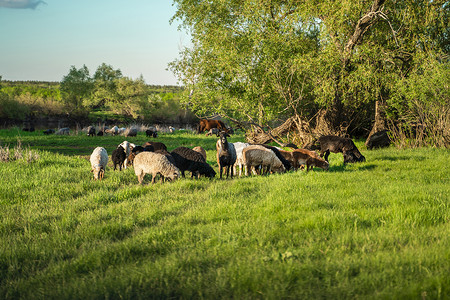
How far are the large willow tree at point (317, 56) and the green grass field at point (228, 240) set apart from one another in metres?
8.51

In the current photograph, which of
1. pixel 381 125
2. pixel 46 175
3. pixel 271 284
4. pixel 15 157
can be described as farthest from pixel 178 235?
pixel 381 125

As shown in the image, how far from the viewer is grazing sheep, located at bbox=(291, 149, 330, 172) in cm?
1168

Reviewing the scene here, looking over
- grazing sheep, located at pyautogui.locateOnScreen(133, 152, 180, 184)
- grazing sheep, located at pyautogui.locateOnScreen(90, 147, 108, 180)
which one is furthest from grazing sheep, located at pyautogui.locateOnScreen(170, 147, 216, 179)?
grazing sheep, located at pyautogui.locateOnScreen(90, 147, 108, 180)

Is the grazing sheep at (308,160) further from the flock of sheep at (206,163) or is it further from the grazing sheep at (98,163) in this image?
the grazing sheep at (98,163)

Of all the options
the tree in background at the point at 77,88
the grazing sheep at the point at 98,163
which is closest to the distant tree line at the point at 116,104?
the tree in background at the point at 77,88

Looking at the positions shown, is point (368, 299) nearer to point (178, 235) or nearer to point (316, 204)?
point (178, 235)

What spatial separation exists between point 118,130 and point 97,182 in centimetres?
2156

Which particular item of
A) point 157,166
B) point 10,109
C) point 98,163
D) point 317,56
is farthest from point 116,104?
point 157,166

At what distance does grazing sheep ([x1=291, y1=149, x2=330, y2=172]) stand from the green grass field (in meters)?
2.64

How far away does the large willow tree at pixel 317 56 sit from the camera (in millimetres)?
16344

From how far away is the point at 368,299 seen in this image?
3393 millimetres

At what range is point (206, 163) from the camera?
35.6ft

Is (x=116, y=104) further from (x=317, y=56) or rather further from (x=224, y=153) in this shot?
(x=224, y=153)

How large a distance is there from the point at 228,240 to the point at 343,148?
10.0 metres
